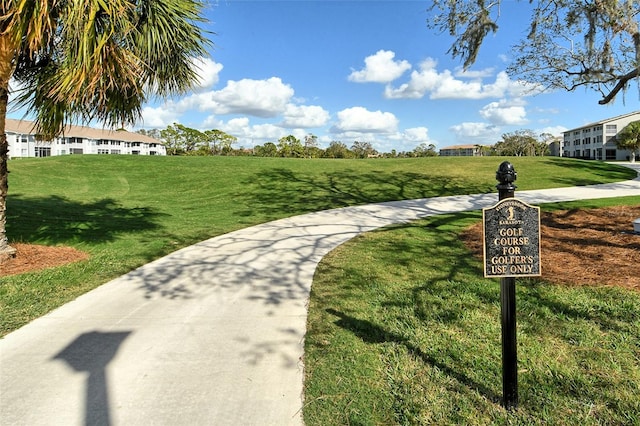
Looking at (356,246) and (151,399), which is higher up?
(356,246)

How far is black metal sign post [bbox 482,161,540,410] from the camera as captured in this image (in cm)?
264

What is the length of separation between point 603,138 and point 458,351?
83321mm

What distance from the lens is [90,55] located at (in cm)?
528

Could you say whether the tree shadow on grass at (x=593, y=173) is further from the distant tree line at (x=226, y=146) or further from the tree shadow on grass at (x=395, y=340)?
the distant tree line at (x=226, y=146)

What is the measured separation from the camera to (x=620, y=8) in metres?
7.62

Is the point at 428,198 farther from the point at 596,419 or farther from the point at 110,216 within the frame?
the point at 596,419

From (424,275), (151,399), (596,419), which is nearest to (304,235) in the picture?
(424,275)

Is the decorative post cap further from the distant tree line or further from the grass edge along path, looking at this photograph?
the distant tree line

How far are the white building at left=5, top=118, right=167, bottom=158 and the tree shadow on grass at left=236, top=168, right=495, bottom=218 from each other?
3733 centimetres

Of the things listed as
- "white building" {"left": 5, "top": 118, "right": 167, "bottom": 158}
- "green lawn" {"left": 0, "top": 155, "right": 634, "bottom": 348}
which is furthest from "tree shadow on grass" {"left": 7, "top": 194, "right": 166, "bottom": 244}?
"white building" {"left": 5, "top": 118, "right": 167, "bottom": 158}

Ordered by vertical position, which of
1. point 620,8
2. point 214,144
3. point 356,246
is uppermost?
point 214,144

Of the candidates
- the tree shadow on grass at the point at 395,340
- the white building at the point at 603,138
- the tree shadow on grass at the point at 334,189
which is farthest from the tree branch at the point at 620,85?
the white building at the point at 603,138

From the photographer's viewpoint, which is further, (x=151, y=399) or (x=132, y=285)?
(x=132, y=285)

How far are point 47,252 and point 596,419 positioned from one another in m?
8.09
